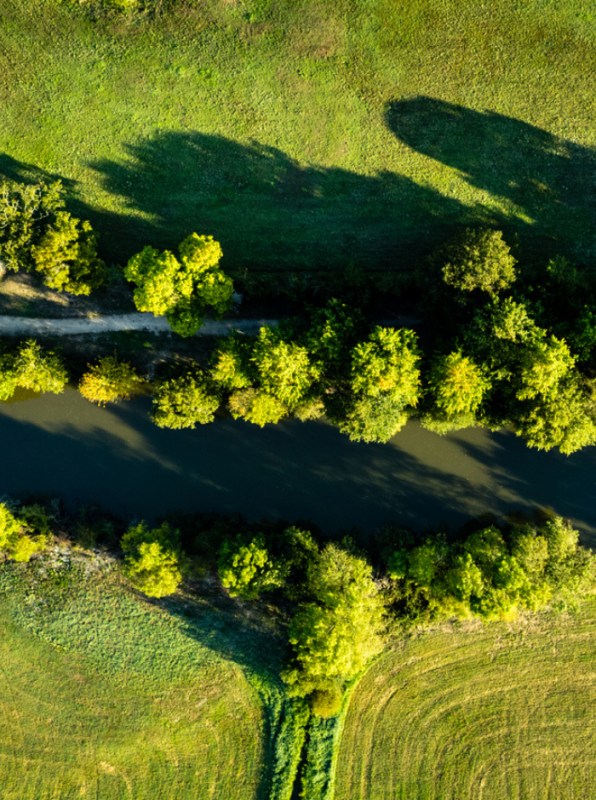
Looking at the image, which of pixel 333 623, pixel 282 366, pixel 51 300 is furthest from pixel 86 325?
pixel 333 623

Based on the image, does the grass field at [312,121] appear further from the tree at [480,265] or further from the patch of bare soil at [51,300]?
the tree at [480,265]

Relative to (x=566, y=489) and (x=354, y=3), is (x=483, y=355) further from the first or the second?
(x=354, y=3)

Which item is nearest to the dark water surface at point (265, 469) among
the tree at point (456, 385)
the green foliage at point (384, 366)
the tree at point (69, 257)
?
the tree at point (456, 385)

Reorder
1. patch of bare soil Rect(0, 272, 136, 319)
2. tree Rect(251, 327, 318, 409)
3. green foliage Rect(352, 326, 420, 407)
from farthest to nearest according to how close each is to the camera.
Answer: patch of bare soil Rect(0, 272, 136, 319)
tree Rect(251, 327, 318, 409)
green foliage Rect(352, 326, 420, 407)

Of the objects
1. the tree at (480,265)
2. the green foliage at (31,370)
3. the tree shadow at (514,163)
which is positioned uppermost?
the tree shadow at (514,163)

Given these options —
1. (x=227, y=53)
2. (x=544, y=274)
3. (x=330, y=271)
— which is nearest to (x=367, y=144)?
(x=330, y=271)

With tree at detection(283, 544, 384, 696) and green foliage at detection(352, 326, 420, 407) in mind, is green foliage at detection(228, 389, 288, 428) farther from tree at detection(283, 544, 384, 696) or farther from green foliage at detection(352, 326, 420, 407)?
tree at detection(283, 544, 384, 696)

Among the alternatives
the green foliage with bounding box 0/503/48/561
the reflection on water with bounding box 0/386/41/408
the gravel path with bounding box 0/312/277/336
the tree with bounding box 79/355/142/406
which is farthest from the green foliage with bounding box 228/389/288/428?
the green foliage with bounding box 0/503/48/561
